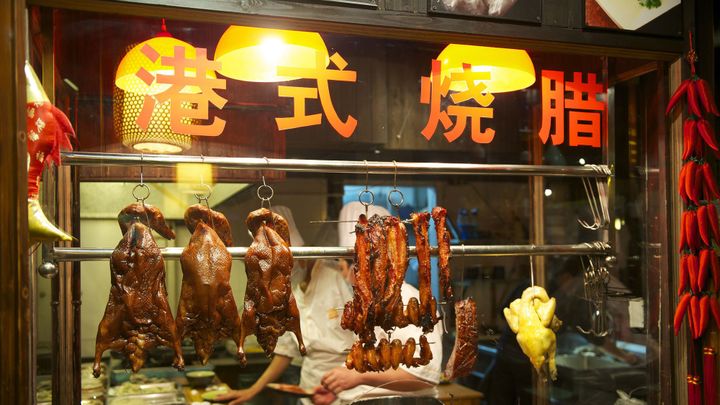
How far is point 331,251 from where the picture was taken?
147 inches

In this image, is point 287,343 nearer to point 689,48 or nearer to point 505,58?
point 505,58

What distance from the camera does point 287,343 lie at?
18.0ft

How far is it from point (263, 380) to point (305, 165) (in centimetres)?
240

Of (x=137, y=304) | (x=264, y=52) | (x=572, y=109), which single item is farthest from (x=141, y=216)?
(x=572, y=109)

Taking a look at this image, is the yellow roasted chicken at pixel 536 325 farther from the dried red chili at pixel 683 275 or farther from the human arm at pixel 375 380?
the human arm at pixel 375 380

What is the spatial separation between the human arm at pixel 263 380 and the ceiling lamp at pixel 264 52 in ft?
8.30

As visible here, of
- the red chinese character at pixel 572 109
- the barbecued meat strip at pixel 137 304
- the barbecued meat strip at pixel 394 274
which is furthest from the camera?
the red chinese character at pixel 572 109

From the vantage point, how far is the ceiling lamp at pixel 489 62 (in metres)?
4.14

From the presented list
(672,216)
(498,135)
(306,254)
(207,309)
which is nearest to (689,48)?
(672,216)

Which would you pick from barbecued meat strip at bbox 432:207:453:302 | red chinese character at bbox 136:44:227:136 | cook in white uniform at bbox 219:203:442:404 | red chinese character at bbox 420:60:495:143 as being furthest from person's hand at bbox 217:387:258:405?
red chinese character at bbox 420:60:495:143

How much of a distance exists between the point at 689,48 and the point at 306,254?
261 centimetres

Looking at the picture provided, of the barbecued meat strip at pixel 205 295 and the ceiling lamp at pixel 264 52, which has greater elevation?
the ceiling lamp at pixel 264 52

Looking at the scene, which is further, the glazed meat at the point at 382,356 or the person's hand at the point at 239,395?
→ the person's hand at the point at 239,395

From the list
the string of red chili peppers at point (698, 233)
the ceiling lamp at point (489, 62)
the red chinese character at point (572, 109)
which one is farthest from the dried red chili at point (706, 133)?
the ceiling lamp at point (489, 62)
